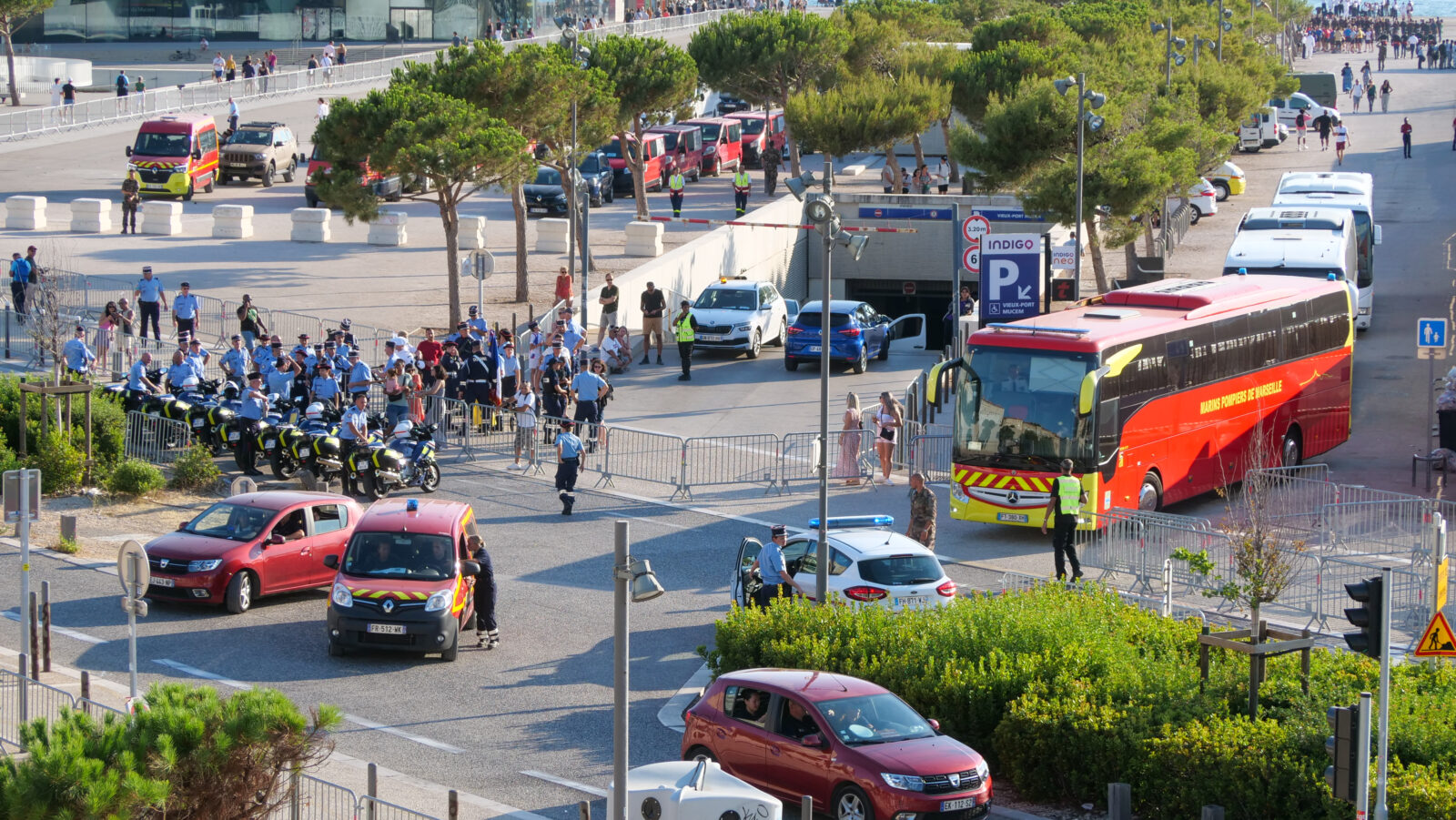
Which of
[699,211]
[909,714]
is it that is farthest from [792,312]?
[909,714]

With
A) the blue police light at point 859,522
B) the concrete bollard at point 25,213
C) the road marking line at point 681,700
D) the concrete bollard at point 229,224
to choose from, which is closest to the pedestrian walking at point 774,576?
the blue police light at point 859,522

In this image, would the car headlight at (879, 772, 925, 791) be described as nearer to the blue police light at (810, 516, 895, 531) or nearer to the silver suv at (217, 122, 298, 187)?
the blue police light at (810, 516, 895, 531)

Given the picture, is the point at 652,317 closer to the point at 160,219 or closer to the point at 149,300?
the point at 149,300

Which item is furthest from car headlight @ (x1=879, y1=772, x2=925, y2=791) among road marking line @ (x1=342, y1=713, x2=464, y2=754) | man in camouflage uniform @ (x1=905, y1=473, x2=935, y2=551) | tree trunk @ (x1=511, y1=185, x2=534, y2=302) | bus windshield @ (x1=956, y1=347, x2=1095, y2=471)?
tree trunk @ (x1=511, y1=185, x2=534, y2=302)

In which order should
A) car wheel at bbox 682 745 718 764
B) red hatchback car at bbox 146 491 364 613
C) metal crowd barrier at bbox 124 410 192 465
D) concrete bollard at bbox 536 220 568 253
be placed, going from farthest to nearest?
1. concrete bollard at bbox 536 220 568 253
2. metal crowd barrier at bbox 124 410 192 465
3. red hatchback car at bbox 146 491 364 613
4. car wheel at bbox 682 745 718 764

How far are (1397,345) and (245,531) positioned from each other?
92.0 ft

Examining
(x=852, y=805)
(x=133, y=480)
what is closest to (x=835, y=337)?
(x=133, y=480)

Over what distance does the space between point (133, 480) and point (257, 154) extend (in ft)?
106

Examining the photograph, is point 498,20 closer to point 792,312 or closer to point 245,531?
point 792,312

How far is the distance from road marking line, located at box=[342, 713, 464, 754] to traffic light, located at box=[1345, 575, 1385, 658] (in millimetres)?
7798

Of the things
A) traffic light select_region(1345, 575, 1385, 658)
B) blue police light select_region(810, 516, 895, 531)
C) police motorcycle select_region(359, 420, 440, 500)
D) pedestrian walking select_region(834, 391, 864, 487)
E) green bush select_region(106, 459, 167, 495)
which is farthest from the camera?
pedestrian walking select_region(834, 391, 864, 487)

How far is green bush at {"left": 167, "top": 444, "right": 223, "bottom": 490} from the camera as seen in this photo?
997 inches

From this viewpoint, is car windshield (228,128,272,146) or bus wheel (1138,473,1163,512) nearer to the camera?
bus wheel (1138,473,1163,512)

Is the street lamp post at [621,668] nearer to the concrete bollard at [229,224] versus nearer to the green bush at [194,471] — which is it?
the green bush at [194,471]
